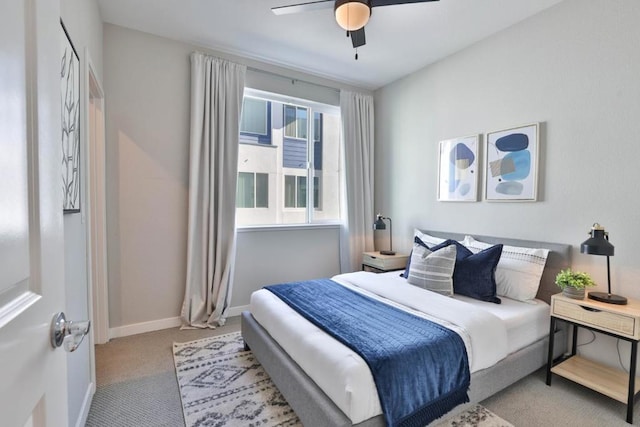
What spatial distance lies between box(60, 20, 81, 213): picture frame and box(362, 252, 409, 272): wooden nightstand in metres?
3.02

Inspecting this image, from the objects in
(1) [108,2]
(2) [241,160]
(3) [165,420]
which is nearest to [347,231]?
(2) [241,160]

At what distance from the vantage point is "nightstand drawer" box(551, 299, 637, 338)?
187cm

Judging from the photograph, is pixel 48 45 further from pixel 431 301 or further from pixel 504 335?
pixel 504 335

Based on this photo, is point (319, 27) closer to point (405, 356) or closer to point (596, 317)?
point (405, 356)

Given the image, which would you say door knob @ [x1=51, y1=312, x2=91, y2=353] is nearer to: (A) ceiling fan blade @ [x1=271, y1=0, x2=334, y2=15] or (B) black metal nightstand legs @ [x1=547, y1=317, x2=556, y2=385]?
(A) ceiling fan blade @ [x1=271, y1=0, x2=334, y2=15]

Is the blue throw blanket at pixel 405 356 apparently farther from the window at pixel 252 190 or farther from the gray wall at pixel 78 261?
the window at pixel 252 190

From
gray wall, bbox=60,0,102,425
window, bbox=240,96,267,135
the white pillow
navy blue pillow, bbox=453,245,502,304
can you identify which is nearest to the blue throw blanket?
navy blue pillow, bbox=453,245,502,304

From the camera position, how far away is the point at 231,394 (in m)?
2.12

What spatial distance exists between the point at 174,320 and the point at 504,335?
10.0 ft

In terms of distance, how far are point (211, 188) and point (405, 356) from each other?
253 cm

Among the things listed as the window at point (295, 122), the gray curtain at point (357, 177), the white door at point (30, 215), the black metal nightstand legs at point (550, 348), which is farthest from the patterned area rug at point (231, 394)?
the window at point (295, 122)

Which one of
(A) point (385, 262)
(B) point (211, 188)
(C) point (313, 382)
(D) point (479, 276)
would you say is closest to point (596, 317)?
(D) point (479, 276)

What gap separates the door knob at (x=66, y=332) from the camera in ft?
2.29

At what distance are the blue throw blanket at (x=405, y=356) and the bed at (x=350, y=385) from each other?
0.10 m
